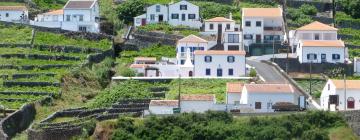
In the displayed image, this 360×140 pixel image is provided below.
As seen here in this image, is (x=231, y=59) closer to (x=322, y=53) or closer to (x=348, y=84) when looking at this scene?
(x=322, y=53)

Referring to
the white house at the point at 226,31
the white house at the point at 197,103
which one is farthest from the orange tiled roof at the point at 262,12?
the white house at the point at 197,103

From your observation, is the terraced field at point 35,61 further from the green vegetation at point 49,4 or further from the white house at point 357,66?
the white house at point 357,66

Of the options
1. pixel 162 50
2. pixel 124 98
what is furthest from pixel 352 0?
pixel 124 98

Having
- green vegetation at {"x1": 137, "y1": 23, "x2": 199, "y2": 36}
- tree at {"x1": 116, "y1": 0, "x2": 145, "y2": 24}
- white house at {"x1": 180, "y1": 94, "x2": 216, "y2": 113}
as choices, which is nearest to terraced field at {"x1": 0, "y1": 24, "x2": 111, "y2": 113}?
green vegetation at {"x1": 137, "y1": 23, "x2": 199, "y2": 36}

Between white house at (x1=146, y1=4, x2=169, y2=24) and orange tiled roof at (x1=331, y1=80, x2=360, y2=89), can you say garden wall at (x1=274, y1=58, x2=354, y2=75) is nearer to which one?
orange tiled roof at (x1=331, y1=80, x2=360, y2=89)

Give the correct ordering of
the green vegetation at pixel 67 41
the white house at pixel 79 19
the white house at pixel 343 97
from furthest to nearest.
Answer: the white house at pixel 79 19 → the green vegetation at pixel 67 41 → the white house at pixel 343 97

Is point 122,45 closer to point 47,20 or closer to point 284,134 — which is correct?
point 47,20

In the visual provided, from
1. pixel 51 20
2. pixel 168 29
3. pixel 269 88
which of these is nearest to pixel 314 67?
pixel 269 88
